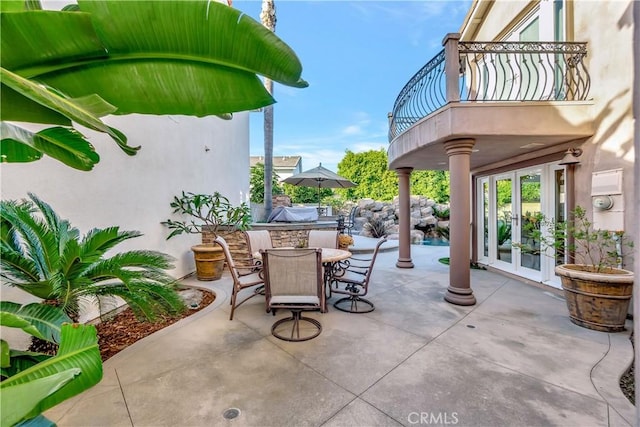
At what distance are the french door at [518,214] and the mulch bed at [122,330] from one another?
5.51 metres

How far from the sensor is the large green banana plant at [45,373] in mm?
709

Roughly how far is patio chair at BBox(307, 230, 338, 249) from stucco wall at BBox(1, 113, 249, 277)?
282 centimetres

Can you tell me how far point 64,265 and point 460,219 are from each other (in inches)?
190

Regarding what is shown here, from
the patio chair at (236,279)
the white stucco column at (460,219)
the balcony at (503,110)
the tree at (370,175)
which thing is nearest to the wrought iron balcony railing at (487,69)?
the balcony at (503,110)

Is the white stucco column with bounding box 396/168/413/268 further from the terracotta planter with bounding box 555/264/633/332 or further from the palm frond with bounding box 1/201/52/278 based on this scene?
the palm frond with bounding box 1/201/52/278

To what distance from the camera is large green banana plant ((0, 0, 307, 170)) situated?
2.95 ft

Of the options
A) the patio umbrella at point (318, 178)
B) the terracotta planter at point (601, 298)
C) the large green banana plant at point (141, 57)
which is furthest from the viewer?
the patio umbrella at point (318, 178)

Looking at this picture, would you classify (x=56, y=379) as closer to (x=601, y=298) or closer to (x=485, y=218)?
(x=601, y=298)

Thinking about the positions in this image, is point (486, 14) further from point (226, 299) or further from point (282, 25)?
point (226, 299)

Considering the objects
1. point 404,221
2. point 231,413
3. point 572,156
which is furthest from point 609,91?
point 231,413

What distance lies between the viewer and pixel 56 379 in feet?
2.53

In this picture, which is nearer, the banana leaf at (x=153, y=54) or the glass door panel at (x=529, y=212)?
the banana leaf at (x=153, y=54)

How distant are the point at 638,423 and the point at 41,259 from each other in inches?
152

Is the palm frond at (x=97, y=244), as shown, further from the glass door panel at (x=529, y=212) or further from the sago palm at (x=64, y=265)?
the glass door panel at (x=529, y=212)
